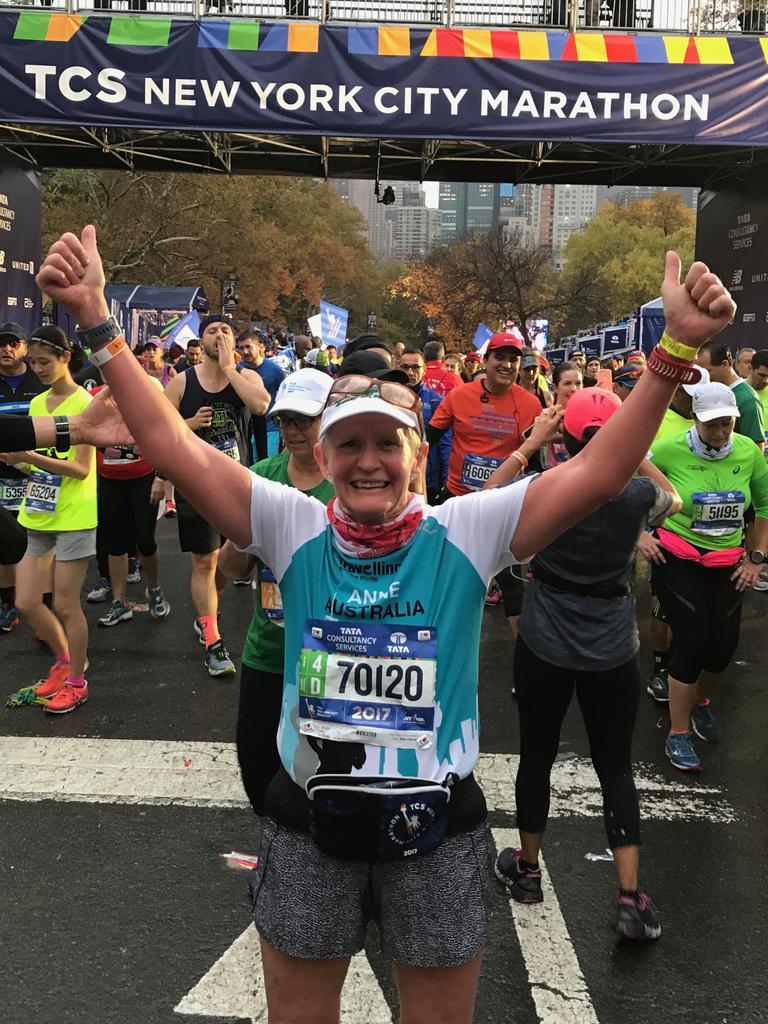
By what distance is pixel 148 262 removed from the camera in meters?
34.0

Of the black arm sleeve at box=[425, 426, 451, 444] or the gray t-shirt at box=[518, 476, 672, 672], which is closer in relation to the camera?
the gray t-shirt at box=[518, 476, 672, 672]

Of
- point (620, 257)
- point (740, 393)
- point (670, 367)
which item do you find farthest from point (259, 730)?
point (620, 257)

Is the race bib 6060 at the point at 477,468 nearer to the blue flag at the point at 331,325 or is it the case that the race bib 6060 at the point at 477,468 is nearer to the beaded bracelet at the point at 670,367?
the beaded bracelet at the point at 670,367

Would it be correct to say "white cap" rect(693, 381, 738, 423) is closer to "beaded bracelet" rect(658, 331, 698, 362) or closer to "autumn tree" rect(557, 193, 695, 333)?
"beaded bracelet" rect(658, 331, 698, 362)

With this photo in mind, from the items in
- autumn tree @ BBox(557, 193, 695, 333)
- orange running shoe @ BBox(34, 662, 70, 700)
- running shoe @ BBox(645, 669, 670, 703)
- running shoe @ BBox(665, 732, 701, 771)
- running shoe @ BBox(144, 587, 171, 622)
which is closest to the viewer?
running shoe @ BBox(665, 732, 701, 771)

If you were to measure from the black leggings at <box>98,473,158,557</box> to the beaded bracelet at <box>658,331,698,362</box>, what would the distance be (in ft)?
17.9

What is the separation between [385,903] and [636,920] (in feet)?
5.36

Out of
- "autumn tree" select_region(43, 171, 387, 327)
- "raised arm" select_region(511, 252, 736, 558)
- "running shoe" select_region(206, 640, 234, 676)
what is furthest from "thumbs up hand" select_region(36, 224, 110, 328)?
"autumn tree" select_region(43, 171, 387, 327)

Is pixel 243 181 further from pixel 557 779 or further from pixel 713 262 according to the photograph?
pixel 557 779

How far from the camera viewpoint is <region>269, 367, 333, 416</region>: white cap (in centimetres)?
310

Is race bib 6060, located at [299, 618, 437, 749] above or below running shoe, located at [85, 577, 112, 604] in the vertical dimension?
above

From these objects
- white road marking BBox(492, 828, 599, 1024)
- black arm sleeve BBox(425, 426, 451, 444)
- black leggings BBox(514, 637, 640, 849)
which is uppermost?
black arm sleeve BBox(425, 426, 451, 444)

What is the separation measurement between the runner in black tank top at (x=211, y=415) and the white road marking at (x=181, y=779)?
115 centimetres

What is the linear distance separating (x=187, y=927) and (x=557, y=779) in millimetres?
1994
